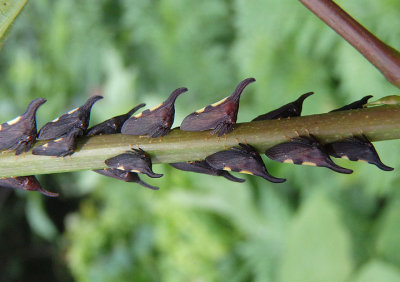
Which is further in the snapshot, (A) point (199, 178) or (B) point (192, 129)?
(A) point (199, 178)

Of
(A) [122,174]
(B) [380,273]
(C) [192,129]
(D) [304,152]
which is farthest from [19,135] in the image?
(B) [380,273]

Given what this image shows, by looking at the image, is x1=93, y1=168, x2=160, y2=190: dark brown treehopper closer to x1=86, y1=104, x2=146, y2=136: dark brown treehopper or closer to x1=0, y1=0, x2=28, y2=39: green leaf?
x1=86, y1=104, x2=146, y2=136: dark brown treehopper

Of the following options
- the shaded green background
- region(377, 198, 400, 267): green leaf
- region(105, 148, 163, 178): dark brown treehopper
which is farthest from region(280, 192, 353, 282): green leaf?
region(105, 148, 163, 178): dark brown treehopper

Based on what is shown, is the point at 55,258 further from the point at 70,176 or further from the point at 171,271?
the point at 171,271

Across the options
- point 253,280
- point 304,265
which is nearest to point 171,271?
point 253,280

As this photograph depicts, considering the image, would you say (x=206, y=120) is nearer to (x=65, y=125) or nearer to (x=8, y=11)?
(x=65, y=125)

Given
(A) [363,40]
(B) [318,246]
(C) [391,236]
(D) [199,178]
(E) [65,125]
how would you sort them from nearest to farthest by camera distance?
(A) [363,40] < (E) [65,125] < (C) [391,236] < (B) [318,246] < (D) [199,178]
